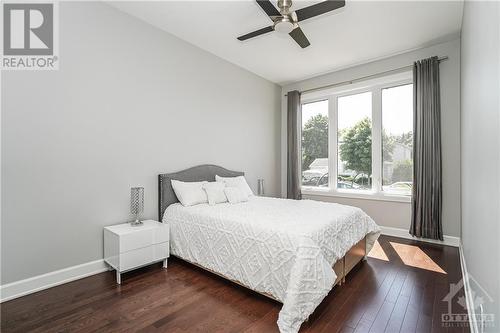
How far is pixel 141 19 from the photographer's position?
3002 mm

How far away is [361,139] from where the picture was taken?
4.45 meters

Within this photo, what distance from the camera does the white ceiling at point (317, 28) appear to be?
2.74m

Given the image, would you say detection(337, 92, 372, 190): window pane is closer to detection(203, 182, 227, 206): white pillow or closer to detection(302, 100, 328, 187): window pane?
detection(302, 100, 328, 187): window pane

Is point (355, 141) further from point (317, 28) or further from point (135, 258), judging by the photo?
point (135, 258)

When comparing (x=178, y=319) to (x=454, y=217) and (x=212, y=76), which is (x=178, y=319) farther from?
(x=454, y=217)

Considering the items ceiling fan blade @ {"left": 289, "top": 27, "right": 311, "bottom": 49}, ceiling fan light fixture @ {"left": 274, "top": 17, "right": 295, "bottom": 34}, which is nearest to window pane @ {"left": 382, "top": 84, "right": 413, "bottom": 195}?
ceiling fan blade @ {"left": 289, "top": 27, "right": 311, "bottom": 49}

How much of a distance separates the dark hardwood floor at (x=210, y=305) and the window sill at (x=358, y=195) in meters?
1.39

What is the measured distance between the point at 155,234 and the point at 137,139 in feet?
3.88

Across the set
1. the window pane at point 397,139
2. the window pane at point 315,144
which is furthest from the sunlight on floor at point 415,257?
the window pane at point 315,144

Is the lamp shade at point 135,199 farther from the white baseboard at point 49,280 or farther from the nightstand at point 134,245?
the white baseboard at point 49,280

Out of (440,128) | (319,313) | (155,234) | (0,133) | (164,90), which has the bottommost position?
(319,313)

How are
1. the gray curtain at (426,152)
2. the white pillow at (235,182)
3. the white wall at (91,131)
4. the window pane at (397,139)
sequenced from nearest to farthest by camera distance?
the white wall at (91,131) < the gray curtain at (426,152) < the white pillow at (235,182) < the window pane at (397,139)

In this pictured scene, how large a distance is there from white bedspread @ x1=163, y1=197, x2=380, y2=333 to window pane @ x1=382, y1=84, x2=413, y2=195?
5.11 feet

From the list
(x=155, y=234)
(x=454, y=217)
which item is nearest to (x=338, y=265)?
(x=155, y=234)
